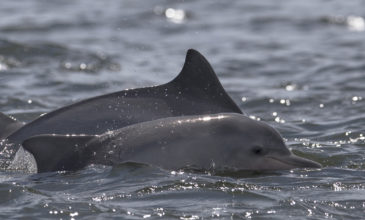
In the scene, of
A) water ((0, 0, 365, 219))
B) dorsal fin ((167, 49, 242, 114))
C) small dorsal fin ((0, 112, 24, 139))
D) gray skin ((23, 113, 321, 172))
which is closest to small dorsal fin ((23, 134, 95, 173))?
gray skin ((23, 113, 321, 172))

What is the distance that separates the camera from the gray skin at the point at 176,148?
30.5ft

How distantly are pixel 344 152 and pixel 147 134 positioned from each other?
2606 mm

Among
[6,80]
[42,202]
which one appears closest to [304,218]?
[42,202]

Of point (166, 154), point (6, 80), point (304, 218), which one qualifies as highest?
point (6, 80)

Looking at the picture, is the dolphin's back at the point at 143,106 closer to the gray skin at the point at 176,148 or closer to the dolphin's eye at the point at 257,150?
the gray skin at the point at 176,148

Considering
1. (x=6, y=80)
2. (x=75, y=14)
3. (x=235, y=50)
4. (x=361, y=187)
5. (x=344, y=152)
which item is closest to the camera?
(x=361, y=187)

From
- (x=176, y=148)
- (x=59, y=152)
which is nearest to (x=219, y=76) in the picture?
(x=176, y=148)

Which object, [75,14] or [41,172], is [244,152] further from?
[75,14]

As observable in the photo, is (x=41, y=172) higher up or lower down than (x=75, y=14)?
lower down

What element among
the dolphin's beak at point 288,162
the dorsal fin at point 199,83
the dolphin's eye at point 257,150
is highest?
the dorsal fin at point 199,83

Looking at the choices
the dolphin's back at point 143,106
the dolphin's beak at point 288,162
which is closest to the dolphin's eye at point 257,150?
the dolphin's beak at point 288,162

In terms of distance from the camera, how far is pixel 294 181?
364 inches

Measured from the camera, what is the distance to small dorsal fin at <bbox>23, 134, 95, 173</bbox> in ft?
30.0

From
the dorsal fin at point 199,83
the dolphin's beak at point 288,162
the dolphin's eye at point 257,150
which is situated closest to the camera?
the dolphin's eye at point 257,150
